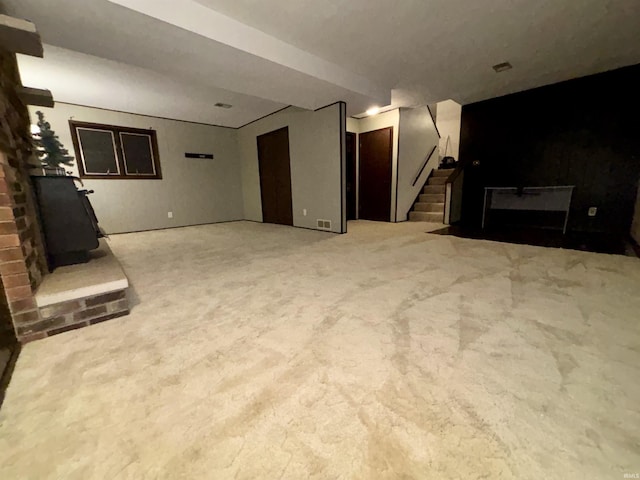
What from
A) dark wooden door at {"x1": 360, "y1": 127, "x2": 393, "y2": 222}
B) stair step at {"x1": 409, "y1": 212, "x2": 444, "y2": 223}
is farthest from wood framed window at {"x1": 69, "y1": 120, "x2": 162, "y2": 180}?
stair step at {"x1": 409, "y1": 212, "x2": 444, "y2": 223}

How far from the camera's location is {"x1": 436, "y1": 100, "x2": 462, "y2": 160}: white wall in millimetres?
7000

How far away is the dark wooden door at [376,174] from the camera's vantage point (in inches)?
215

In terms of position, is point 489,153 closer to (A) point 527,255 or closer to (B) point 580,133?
(B) point 580,133

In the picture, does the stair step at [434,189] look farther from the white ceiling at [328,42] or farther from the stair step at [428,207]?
the white ceiling at [328,42]

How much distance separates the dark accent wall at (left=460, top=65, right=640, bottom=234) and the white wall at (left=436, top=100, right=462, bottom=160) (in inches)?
91.5

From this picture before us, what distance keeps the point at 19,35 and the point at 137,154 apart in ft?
14.0

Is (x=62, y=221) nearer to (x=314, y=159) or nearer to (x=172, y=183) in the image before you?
(x=314, y=159)

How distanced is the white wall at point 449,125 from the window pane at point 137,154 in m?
7.36

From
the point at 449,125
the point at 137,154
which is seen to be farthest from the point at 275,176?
the point at 449,125

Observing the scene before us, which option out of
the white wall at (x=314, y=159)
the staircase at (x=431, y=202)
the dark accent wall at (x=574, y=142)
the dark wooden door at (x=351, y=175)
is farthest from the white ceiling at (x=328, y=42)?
the staircase at (x=431, y=202)

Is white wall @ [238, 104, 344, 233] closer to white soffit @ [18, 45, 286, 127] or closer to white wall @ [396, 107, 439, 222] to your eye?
white soffit @ [18, 45, 286, 127]

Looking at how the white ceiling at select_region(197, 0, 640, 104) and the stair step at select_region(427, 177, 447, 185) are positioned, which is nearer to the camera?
the white ceiling at select_region(197, 0, 640, 104)

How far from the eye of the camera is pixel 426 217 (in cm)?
549

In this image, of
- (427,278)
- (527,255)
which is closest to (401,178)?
(527,255)
